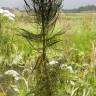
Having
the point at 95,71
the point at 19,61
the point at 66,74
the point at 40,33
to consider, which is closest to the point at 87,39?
the point at 19,61

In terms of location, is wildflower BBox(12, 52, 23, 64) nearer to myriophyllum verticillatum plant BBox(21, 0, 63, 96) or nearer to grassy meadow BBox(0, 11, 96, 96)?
grassy meadow BBox(0, 11, 96, 96)

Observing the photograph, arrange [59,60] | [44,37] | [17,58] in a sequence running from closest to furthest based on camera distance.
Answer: [44,37]
[59,60]
[17,58]

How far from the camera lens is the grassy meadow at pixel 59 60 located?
4741mm

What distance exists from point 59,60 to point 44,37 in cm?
82

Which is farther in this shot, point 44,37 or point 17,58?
point 17,58

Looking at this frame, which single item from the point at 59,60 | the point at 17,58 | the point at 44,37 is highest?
the point at 44,37

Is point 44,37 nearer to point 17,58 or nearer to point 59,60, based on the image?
point 59,60

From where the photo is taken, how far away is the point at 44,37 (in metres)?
4.11

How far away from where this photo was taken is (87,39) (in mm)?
9055

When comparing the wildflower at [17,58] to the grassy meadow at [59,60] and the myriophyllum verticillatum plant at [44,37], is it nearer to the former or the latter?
the grassy meadow at [59,60]

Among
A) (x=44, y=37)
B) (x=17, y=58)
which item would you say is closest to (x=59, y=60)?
(x=44, y=37)

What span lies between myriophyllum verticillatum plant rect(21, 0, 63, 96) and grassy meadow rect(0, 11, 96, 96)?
69 millimetres

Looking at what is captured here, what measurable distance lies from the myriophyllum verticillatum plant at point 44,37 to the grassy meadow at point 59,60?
0.07 m

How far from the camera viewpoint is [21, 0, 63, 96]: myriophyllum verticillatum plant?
3979 mm
